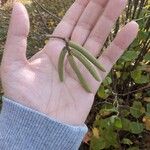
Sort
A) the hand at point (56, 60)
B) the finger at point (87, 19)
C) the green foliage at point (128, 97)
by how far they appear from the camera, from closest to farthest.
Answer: the hand at point (56, 60) < the finger at point (87, 19) < the green foliage at point (128, 97)

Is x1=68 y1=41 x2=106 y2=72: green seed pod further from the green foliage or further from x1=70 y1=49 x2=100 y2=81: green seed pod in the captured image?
the green foliage

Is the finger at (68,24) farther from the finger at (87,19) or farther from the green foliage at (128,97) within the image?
the green foliage at (128,97)

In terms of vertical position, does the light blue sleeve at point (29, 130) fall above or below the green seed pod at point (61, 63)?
below

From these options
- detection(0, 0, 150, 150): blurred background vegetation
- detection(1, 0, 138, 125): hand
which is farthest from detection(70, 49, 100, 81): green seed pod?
detection(0, 0, 150, 150): blurred background vegetation

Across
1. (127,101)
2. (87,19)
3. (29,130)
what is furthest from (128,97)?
(29,130)

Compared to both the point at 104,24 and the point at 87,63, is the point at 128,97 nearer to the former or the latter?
the point at 104,24

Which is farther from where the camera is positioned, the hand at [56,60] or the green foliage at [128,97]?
the green foliage at [128,97]

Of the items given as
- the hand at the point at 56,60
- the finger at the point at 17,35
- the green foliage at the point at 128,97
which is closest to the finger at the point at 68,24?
the hand at the point at 56,60

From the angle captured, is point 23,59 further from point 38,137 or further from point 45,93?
point 38,137
